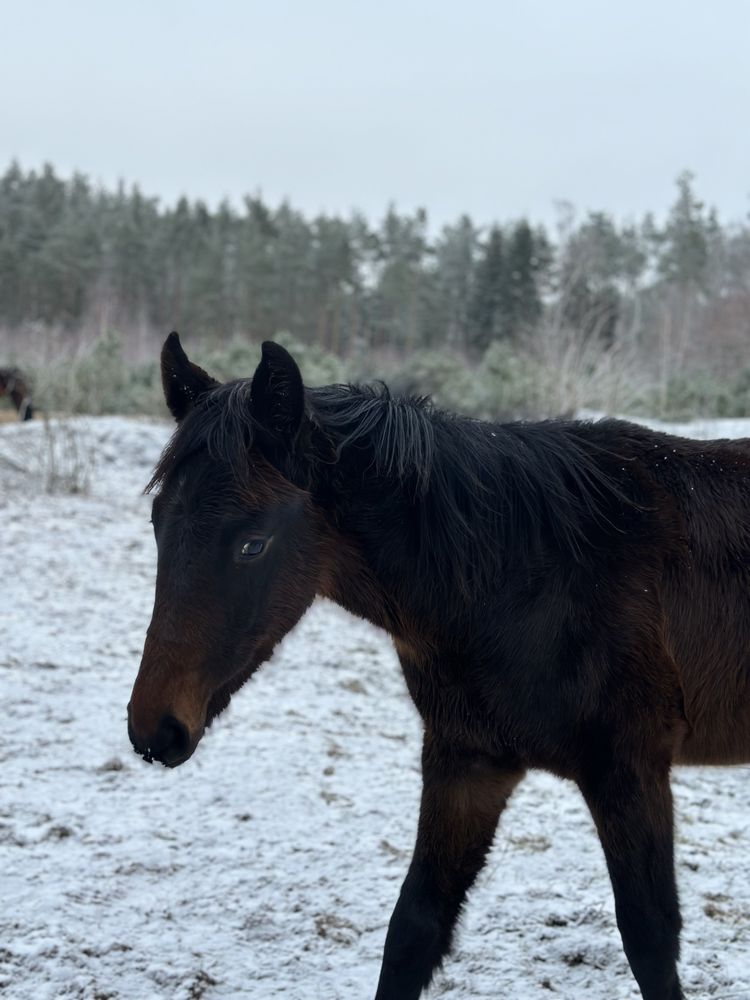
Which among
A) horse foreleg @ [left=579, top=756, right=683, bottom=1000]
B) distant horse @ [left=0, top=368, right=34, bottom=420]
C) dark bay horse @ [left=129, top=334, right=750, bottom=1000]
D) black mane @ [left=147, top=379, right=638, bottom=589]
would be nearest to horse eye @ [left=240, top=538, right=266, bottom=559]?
dark bay horse @ [left=129, top=334, right=750, bottom=1000]

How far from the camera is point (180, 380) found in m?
2.35

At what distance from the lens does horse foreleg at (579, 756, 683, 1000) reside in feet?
6.95

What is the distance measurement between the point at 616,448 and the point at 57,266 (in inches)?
1909

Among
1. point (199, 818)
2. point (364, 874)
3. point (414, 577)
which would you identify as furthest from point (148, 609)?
point (414, 577)

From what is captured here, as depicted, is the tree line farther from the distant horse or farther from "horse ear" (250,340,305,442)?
"horse ear" (250,340,305,442)

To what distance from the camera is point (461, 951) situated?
2980mm

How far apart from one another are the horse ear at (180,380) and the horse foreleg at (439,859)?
123 centimetres

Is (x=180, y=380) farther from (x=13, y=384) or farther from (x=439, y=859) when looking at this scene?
(x=13, y=384)

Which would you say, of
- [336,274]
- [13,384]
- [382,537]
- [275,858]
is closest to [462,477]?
[382,537]

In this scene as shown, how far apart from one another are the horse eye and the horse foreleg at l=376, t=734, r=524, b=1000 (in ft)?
2.68

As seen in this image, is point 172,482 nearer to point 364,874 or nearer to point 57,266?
point 364,874

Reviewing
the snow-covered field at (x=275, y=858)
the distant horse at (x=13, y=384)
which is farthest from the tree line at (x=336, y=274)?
the snow-covered field at (x=275, y=858)

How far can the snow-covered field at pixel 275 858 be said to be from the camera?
2.84 meters

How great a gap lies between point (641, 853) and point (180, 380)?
1.80 meters
